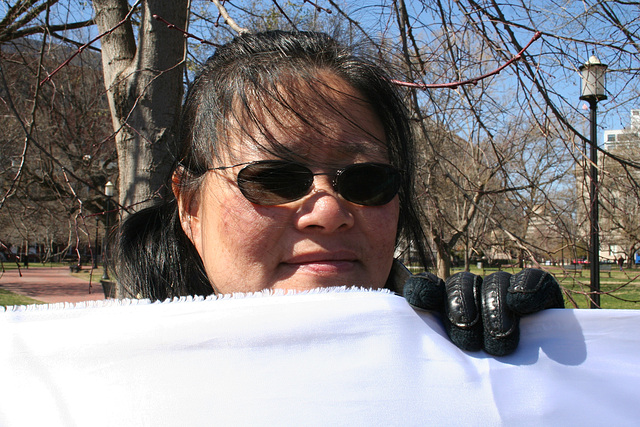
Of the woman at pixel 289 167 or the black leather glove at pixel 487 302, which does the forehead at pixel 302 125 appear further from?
the black leather glove at pixel 487 302

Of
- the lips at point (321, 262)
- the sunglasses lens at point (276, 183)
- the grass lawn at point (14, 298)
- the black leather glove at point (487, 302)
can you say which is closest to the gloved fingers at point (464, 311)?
the black leather glove at point (487, 302)

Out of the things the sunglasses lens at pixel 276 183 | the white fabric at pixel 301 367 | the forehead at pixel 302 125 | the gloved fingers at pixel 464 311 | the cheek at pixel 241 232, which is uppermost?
the forehead at pixel 302 125

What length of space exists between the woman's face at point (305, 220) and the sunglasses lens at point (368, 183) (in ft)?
0.06

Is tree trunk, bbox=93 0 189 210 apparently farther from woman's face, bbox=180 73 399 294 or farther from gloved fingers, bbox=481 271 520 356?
gloved fingers, bbox=481 271 520 356

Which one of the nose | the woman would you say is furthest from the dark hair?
the nose

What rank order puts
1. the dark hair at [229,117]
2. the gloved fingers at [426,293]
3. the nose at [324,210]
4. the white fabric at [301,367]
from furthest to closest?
the dark hair at [229,117] → the nose at [324,210] → the gloved fingers at [426,293] → the white fabric at [301,367]

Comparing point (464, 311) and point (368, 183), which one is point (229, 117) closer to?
point (368, 183)

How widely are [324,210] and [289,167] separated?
136 millimetres

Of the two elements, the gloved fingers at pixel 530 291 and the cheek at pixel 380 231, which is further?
the cheek at pixel 380 231

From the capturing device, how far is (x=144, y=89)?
9.03 ft

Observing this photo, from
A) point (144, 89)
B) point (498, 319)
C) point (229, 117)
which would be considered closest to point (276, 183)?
point (229, 117)

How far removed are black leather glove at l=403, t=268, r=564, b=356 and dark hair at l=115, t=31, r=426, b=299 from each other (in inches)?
20.2

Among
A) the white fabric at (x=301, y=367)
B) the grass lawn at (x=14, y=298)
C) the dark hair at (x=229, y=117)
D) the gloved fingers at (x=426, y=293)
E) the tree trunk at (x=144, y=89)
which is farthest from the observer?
the grass lawn at (x=14, y=298)

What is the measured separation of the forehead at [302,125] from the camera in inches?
47.8
